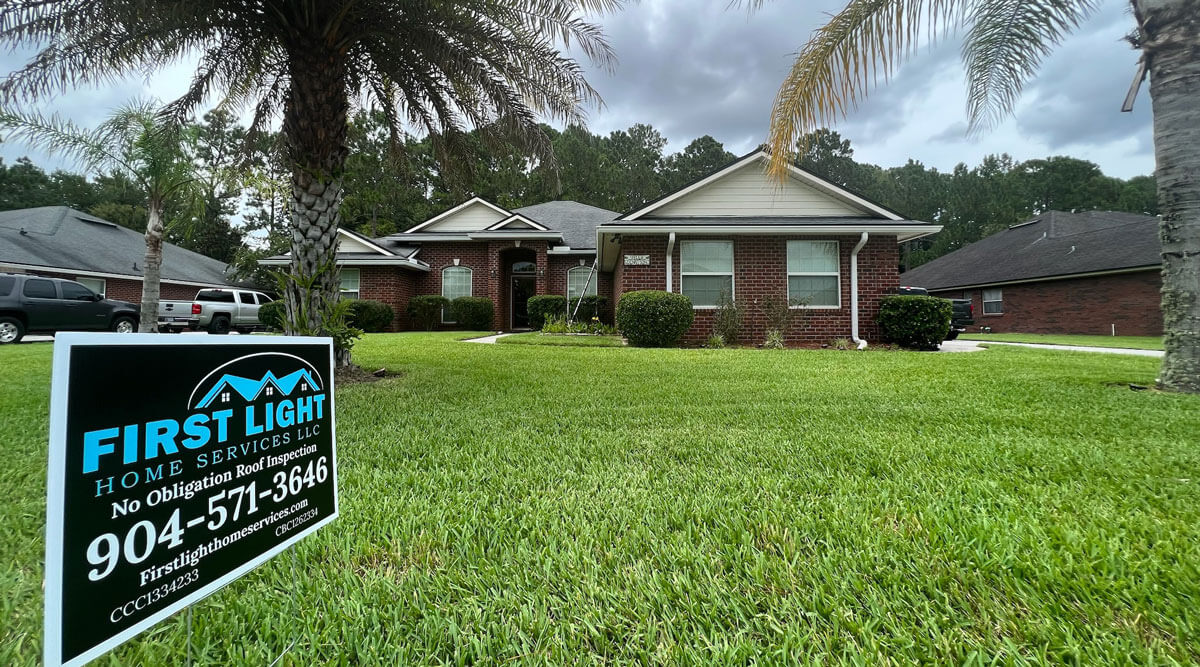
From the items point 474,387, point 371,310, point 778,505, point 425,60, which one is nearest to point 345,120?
point 425,60

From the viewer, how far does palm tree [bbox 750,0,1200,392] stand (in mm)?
4371

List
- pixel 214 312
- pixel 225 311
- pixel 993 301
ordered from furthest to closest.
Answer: pixel 993 301 → pixel 225 311 → pixel 214 312

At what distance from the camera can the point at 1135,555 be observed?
1.52 meters

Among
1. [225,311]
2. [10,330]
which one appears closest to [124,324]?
[10,330]

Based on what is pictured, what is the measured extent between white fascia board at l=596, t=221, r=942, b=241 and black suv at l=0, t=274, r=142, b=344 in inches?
550

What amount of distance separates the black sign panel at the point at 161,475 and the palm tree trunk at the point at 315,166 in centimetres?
422

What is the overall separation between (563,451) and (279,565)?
1467mm

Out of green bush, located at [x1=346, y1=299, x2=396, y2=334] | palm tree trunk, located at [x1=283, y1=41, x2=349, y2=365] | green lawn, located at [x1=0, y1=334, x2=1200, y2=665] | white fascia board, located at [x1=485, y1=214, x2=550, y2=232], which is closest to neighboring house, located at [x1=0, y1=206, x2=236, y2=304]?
green bush, located at [x1=346, y1=299, x2=396, y2=334]

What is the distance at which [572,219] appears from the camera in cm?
2030

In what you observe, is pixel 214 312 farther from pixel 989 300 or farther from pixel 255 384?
pixel 989 300

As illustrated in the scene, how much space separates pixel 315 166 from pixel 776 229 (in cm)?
880

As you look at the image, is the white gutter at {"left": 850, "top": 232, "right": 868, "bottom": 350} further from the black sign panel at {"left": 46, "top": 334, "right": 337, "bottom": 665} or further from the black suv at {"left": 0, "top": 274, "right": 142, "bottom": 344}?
the black suv at {"left": 0, "top": 274, "right": 142, "bottom": 344}

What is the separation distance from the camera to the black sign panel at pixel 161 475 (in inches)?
31.9

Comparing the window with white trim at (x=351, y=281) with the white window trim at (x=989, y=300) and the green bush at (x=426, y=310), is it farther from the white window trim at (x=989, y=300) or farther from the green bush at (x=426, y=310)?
the white window trim at (x=989, y=300)
